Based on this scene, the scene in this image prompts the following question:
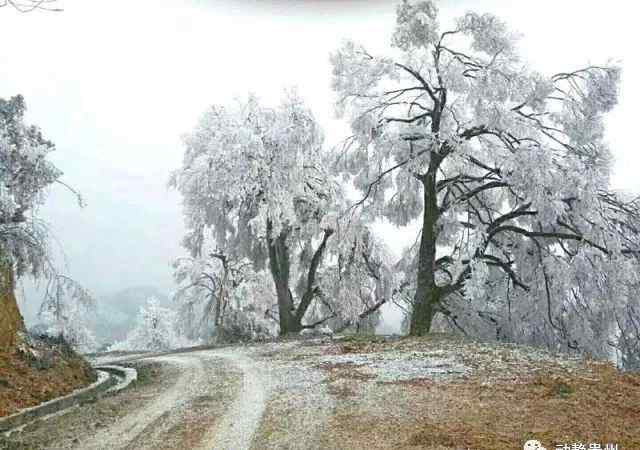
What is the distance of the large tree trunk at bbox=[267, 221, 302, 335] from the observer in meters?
22.8

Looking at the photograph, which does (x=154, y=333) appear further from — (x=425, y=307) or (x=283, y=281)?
(x=425, y=307)

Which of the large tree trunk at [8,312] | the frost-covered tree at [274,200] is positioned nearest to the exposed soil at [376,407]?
the large tree trunk at [8,312]

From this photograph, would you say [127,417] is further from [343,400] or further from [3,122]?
[3,122]

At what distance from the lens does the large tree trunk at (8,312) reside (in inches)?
424

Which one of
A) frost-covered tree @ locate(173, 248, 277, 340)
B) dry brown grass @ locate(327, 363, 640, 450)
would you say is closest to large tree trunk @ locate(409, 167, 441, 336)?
dry brown grass @ locate(327, 363, 640, 450)

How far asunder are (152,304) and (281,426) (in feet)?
125

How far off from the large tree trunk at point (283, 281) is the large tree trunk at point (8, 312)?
11.8 meters

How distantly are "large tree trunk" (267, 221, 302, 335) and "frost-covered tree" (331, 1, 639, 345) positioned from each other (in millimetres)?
5755

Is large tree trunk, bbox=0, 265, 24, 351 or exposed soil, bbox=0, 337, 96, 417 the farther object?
large tree trunk, bbox=0, 265, 24, 351

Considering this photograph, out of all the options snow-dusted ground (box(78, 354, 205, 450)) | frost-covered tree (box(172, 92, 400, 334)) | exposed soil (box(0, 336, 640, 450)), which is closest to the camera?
exposed soil (box(0, 336, 640, 450))

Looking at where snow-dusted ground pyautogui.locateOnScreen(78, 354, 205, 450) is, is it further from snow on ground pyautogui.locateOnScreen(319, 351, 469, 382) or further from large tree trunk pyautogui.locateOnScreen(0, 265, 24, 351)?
large tree trunk pyautogui.locateOnScreen(0, 265, 24, 351)

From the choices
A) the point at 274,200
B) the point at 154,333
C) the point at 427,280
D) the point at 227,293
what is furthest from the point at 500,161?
the point at 154,333

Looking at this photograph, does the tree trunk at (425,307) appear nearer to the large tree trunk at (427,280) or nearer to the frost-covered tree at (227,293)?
the large tree trunk at (427,280)

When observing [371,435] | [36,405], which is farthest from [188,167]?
[371,435]
